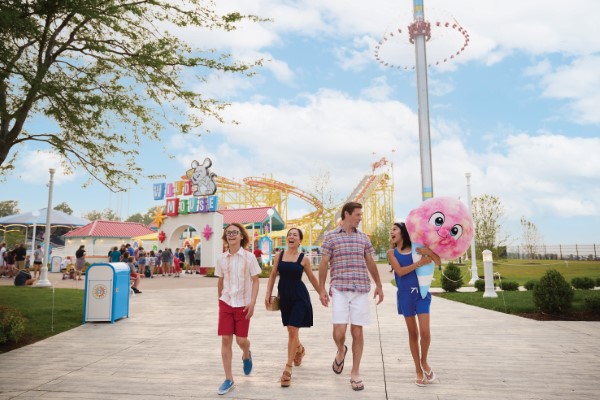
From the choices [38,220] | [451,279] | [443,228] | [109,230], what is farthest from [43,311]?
[38,220]

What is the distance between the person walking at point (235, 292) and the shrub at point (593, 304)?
788 cm

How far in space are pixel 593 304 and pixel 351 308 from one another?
7.22 m

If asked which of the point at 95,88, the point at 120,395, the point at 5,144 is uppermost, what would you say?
the point at 95,88

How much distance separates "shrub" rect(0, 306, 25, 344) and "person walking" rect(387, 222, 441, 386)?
565 cm

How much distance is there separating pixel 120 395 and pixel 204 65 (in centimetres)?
715

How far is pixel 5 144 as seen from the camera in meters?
8.37

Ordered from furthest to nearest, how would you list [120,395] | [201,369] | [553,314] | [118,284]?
[553,314] < [118,284] < [201,369] < [120,395]

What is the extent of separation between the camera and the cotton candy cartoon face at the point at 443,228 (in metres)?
4.25

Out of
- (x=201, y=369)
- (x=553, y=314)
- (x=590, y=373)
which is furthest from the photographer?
(x=553, y=314)

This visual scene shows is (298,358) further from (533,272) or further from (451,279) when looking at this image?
(533,272)

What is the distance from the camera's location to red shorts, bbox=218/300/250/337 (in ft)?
14.3

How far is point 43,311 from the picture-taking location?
927cm

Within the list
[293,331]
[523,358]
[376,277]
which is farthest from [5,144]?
[523,358]

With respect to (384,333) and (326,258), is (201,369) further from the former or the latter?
(384,333)
